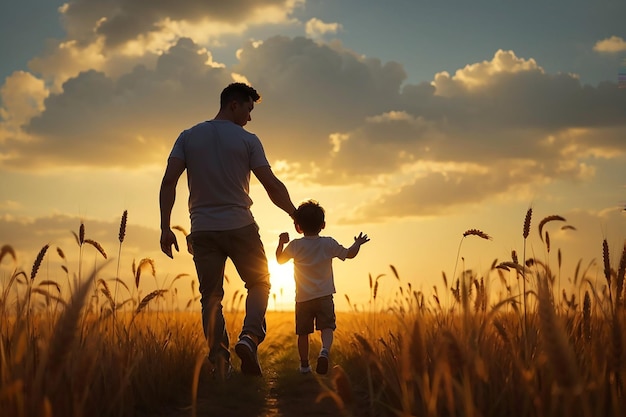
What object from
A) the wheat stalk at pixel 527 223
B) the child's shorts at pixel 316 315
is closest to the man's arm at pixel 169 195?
the child's shorts at pixel 316 315

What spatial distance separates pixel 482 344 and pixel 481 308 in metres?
0.57

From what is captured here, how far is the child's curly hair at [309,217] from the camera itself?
6.65 meters

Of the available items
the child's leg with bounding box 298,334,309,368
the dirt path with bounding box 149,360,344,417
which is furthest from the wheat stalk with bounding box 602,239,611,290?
the child's leg with bounding box 298,334,309,368

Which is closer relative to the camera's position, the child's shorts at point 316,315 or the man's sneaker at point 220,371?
the man's sneaker at point 220,371

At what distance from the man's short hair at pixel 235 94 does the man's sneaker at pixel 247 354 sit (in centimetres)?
228

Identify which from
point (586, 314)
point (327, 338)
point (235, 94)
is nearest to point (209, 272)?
point (327, 338)

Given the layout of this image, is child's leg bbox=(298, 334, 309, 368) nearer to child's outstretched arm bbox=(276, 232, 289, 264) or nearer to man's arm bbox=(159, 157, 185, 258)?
child's outstretched arm bbox=(276, 232, 289, 264)

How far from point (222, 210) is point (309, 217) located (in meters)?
1.26

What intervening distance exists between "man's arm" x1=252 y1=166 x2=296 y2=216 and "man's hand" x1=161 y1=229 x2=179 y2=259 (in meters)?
1.00

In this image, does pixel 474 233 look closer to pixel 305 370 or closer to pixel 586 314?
pixel 586 314

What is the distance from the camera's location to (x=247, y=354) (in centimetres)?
543

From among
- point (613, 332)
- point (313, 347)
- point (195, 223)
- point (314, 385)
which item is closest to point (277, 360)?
point (313, 347)

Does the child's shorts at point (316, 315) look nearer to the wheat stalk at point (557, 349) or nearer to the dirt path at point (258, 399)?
the dirt path at point (258, 399)

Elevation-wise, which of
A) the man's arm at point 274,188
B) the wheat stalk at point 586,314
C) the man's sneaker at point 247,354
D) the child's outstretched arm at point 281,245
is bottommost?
the man's sneaker at point 247,354
